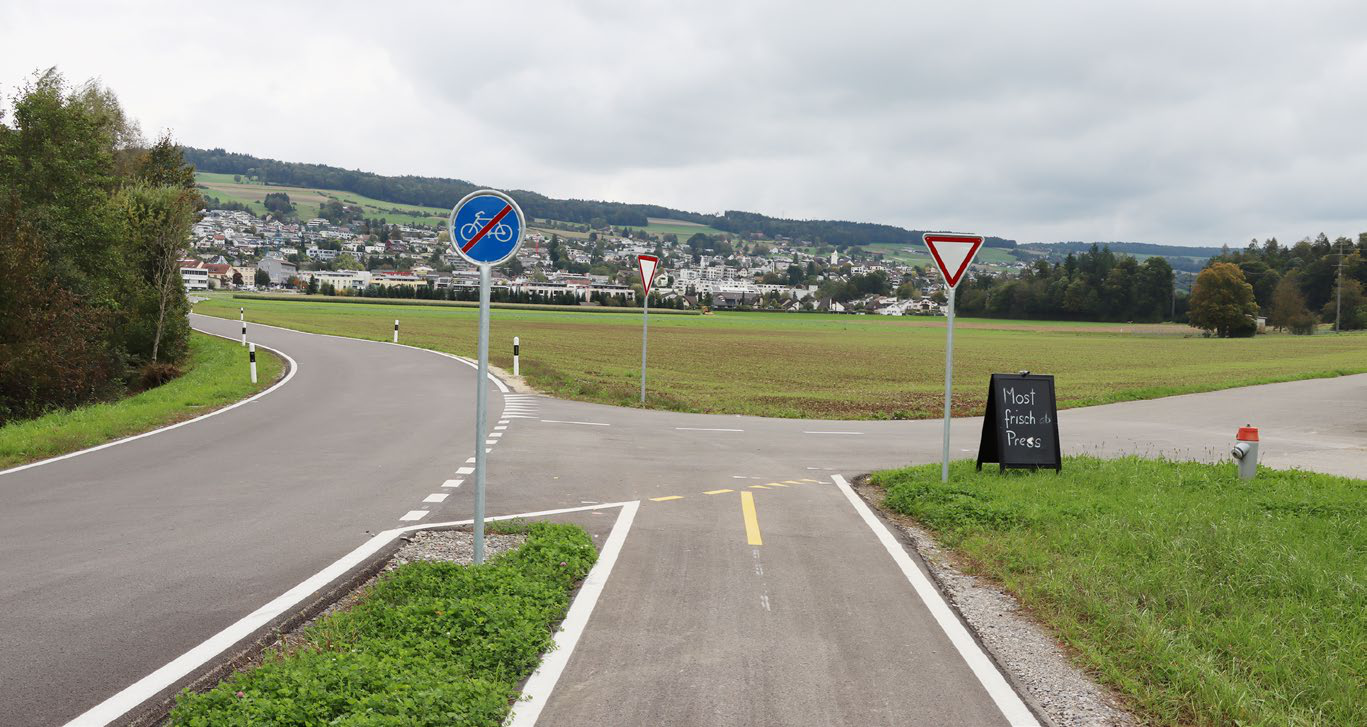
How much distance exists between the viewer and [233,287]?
189 meters

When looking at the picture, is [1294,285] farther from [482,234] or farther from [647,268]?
[482,234]

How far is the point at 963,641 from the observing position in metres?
5.42

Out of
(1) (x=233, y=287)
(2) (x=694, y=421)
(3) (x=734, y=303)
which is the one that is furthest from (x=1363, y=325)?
(1) (x=233, y=287)

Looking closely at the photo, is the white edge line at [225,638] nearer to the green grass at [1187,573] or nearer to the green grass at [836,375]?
the green grass at [1187,573]

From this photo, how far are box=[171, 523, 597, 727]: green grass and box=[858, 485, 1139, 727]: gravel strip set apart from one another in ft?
8.60

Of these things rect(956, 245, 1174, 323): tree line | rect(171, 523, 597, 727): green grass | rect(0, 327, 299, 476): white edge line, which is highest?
rect(956, 245, 1174, 323): tree line

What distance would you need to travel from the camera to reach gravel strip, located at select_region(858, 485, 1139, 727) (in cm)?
440

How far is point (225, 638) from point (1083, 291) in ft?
478

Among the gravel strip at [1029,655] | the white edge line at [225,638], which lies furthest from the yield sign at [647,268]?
the gravel strip at [1029,655]

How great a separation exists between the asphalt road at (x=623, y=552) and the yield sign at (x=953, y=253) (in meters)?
2.85

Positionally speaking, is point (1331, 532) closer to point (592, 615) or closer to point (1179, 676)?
point (1179, 676)

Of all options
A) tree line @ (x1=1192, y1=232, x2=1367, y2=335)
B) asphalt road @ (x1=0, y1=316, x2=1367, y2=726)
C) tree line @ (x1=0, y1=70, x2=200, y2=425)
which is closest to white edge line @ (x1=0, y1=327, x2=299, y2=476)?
asphalt road @ (x1=0, y1=316, x2=1367, y2=726)

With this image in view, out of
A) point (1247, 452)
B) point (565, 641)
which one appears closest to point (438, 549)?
point (565, 641)

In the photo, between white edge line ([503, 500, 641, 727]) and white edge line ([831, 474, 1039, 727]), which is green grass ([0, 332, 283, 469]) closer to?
white edge line ([503, 500, 641, 727])
